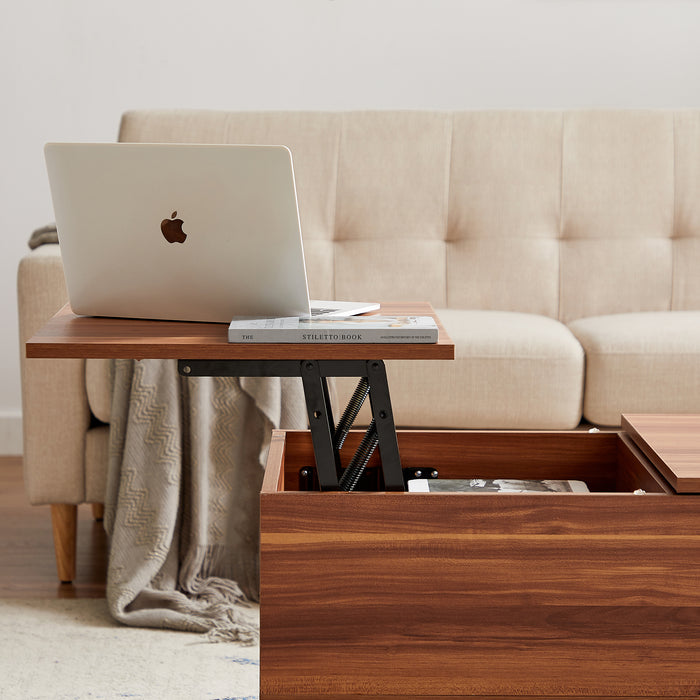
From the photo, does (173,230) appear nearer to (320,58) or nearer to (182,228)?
(182,228)

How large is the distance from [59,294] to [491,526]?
1.12 meters

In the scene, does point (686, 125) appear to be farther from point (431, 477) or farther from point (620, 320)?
point (431, 477)

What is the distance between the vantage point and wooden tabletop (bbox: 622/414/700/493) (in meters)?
1.00

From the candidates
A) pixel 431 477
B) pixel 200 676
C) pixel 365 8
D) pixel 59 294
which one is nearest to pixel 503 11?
pixel 365 8

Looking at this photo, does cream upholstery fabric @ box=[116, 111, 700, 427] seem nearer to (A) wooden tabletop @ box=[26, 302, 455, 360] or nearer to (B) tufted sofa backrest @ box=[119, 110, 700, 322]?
(B) tufted sofa backrest @ box=[119, 110, 700, 322]

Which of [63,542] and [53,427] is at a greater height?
[53,427]

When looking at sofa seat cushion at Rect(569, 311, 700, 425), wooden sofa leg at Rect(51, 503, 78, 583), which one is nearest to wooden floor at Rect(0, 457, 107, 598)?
wooden sofa leg at Rect(51, 503, 78, 583)

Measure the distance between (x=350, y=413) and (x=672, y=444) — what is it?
40 cm

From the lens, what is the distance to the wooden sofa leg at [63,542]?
1.87m

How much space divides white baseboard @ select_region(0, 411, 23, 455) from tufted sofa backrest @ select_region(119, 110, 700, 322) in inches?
44.5

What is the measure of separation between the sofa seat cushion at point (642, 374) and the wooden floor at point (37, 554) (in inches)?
42.1

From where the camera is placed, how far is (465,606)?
1.03 meters

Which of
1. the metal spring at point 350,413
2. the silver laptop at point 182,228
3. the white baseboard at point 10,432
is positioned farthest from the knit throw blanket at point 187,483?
the white baseboard at point 10,432

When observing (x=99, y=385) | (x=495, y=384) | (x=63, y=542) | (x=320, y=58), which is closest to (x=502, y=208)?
(x=495, y=384)
